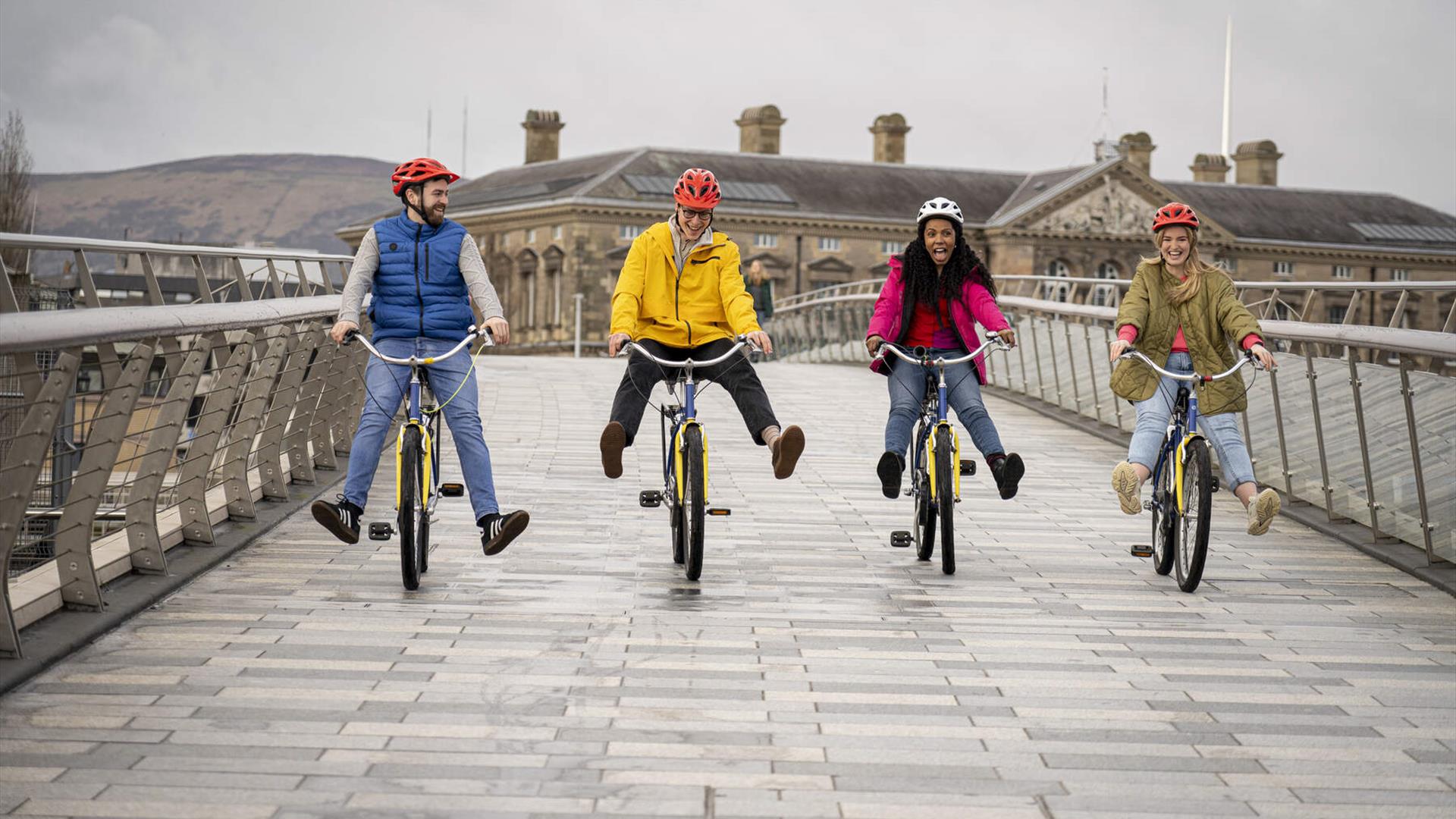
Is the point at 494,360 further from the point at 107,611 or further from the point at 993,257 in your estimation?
the point at 993,257

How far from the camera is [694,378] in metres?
8.09

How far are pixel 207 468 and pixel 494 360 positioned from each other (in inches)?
753

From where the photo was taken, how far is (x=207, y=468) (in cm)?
838

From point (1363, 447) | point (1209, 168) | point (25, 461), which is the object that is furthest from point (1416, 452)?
point (1209, 168)

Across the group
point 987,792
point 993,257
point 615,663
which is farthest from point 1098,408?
point 993,257

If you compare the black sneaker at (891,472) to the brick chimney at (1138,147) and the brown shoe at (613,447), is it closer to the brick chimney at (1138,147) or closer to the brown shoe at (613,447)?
the brown shoe at (613,447)

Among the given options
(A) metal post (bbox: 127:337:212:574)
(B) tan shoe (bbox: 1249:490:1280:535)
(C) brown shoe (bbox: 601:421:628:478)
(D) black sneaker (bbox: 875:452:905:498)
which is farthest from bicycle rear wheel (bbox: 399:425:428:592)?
(B) tan shoe (bbox: 1249:490:1280:535)

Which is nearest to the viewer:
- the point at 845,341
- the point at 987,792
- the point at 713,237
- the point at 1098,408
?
the point at 987,792

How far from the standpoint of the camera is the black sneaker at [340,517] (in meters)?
7.33

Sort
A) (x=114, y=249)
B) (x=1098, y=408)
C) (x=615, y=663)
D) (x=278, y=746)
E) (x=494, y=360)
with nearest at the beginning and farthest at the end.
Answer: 1. (x=278, y=746)
2. (x=615, y=663)
3. (x=114, y=249)
4. (x=1098, y=408)
5. (x=494, y=360)

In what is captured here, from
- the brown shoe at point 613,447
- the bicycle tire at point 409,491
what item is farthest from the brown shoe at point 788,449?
the bicycle tire at point 409,491

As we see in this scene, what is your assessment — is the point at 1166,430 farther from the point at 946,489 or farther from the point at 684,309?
the point at 684,309

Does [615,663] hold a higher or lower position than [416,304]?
lower

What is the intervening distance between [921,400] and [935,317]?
406mm
